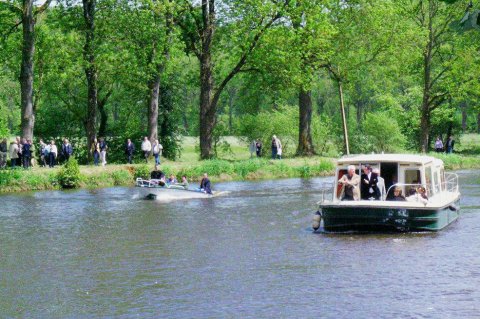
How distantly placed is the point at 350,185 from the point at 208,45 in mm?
30455

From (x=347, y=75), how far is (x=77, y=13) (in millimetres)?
18728

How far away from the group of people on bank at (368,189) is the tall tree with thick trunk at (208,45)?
27769mm

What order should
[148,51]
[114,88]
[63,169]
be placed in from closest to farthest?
[63,169]
[148,51]
[114,88]

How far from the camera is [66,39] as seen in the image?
178 ft

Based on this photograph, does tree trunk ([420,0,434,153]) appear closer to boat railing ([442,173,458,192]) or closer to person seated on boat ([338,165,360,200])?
boat railing ([442,173,458,192])

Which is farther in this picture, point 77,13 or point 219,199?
point 77,13

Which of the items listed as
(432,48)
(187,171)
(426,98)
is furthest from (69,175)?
(432,48)

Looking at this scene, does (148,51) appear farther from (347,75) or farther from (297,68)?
(347,75)

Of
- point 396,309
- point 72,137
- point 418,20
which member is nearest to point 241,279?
point 396,309

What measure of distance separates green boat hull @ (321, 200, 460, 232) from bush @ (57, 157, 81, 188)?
20449 millimetres

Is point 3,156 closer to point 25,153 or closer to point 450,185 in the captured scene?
point 25,153

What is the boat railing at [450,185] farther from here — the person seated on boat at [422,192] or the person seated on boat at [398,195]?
the person seated on boat at [398,195]

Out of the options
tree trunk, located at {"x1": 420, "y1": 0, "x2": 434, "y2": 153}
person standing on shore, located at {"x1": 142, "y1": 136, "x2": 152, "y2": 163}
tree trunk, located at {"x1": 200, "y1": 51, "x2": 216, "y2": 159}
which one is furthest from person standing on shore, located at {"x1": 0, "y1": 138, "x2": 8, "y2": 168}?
tree trunk, located at {"x1": 420, "y1": 0, "x2": 434, "y2": 153}

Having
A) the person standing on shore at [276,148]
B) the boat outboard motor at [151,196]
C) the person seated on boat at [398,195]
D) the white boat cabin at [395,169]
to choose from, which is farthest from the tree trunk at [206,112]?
the person seated on boat at [398,195]
